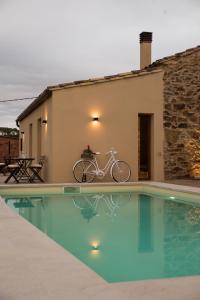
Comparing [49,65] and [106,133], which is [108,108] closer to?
[106,133]

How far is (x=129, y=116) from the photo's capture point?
11328 mm

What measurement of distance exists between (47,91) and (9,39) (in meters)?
4.86

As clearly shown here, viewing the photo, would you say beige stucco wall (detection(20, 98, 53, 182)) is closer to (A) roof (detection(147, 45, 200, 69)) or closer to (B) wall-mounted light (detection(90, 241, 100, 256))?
(A) roof (detection(147, 45, 200, 69))

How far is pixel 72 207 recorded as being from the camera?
7.51 metres

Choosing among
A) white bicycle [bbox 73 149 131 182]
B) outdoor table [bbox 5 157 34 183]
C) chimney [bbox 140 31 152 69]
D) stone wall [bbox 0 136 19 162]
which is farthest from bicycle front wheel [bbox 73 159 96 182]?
stone wall [bbox 0 136 19 162]

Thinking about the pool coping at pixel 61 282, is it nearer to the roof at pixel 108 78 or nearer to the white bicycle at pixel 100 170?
the white bicycle at pixel 100 170

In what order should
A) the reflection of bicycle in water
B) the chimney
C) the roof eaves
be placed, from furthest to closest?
the chimney < the roof eaves < the reflection of bicycle in water

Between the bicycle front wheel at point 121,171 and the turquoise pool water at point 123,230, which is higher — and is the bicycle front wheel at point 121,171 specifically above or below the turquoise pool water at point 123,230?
above

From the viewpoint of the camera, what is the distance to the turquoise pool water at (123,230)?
12.2ft

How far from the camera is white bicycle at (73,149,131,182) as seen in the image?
10.6 m

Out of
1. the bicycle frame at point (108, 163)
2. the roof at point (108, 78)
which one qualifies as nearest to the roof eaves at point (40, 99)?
the roof at point (108, 78)

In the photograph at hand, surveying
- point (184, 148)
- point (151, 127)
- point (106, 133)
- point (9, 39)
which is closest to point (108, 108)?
point (106, 133)

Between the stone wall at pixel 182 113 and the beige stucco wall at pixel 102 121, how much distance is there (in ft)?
0.85

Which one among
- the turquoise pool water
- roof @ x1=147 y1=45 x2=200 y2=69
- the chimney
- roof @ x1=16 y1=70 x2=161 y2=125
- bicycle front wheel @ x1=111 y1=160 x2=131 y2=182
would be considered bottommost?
the turquoise pool water
